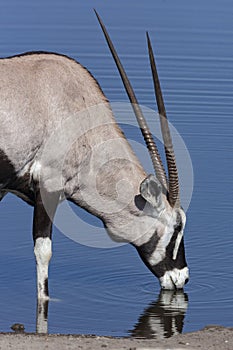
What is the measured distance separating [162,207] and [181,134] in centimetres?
475

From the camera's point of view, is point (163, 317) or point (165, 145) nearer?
point (165, 145)

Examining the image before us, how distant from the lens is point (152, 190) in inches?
345

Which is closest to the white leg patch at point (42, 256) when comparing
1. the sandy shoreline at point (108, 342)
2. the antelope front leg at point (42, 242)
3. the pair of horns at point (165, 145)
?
the antelope front leg at point (42, 242)

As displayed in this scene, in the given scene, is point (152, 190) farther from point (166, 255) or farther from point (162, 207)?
point (166, 255)

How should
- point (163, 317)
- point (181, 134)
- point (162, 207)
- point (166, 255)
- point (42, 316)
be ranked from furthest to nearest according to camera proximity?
point (181, 134)
point (166, 255)
point (162, 207)
point (163, 317)
point (42, 316)

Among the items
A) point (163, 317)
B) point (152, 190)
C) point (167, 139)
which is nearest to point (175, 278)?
point (163, 317)

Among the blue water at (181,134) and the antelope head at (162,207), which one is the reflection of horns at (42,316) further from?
the antelope head at (162,207)

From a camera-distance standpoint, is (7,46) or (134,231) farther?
(7,46)

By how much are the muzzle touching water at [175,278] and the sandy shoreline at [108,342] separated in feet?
4.93

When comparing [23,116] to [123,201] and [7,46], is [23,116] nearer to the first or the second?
[123,201]

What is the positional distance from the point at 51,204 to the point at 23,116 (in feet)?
2.29

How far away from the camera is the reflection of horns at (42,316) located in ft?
27.9

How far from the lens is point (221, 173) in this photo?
40.4 feet

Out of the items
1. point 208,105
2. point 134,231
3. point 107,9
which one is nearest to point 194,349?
point 134,231
